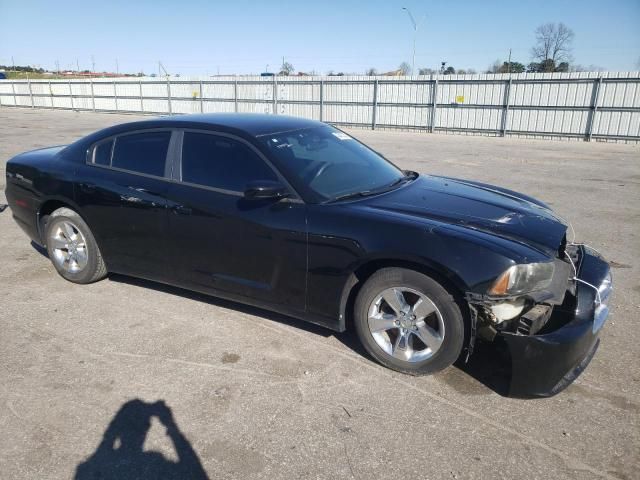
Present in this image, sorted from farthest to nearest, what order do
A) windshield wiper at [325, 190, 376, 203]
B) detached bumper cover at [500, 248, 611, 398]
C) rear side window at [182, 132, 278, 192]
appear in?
rear side window at [182, 132, 278, 192], windshield wiper at [325, 190, 376, 203], detached bumper cover at [500, 248, 611, 398]

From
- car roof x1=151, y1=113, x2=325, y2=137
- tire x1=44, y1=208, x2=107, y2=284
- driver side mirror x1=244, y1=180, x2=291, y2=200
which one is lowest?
tire x1=44, y1=208, x2=107, y2=284

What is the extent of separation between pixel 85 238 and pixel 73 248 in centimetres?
23

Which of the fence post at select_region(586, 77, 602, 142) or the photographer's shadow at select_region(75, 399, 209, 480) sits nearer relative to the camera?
the photographer's shadow at select_region(75, 399, 209, 480)

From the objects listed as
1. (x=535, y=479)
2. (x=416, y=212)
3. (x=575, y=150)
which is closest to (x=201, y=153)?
(x=416, y=212)

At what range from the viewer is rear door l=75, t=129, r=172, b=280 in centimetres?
393

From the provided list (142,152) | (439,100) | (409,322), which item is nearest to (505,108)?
(439,100)

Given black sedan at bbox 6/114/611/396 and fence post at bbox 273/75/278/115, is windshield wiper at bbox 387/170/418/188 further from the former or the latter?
fence post at bbox 273/75/278/115

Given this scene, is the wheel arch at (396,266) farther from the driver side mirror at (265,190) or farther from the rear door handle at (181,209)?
the rear door handle at (181,209)

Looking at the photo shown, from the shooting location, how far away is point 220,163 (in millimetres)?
3715

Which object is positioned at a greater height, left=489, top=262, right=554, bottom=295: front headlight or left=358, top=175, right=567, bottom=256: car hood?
left=358, top=175, right=567, bottom=256: car hood

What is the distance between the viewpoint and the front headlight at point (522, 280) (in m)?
2.76

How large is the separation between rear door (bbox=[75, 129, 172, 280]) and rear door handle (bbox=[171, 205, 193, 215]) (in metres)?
0.11

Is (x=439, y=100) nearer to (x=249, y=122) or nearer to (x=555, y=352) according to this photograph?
(x=249, y=122)

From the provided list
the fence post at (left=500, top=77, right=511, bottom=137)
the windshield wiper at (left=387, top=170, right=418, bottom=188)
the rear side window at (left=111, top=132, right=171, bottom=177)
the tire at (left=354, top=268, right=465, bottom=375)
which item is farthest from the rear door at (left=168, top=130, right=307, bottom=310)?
the fence post at (left=500, top=77, right=511, bottom=137)
